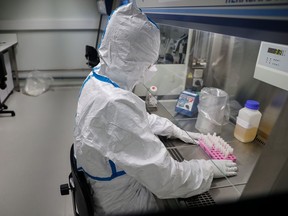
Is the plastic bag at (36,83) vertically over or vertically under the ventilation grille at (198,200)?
under

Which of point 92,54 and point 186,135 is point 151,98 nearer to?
point 186,135

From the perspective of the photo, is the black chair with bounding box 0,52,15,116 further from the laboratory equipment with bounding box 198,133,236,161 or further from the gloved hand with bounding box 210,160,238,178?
the gloved hand with bounding box 210,160,238,178

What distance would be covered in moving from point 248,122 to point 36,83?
3.86 m

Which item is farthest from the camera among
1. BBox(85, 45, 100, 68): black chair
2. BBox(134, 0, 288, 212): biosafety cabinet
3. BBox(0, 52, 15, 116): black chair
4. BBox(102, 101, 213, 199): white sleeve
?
BBox(85, 45, 100, 68): black chair

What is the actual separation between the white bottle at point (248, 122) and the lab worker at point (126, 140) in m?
0.24

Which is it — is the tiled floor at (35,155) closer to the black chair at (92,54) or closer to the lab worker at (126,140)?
the black chair at (92,54)

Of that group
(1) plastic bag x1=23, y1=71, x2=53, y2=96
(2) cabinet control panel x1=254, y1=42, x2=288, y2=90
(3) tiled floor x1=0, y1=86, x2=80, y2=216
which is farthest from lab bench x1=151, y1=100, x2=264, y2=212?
(1) plastic bag x1=23, y1=71, x2=53, y2=96

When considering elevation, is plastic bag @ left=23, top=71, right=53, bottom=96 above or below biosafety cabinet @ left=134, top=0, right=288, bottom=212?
below

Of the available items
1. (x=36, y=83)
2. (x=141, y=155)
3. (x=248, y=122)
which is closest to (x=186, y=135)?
(x=248, y=122)

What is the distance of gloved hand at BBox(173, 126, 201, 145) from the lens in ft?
3.87

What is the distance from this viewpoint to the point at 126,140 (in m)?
0.86

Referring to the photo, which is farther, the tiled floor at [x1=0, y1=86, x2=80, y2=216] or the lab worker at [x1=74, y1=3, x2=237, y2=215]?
the tiled floor at [x1=0, y1=86, x2=80, y2=216]

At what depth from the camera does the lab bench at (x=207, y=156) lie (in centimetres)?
89

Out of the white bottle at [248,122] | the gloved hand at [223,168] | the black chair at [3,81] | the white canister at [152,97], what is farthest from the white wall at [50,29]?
the gloved hand at [223,168]
